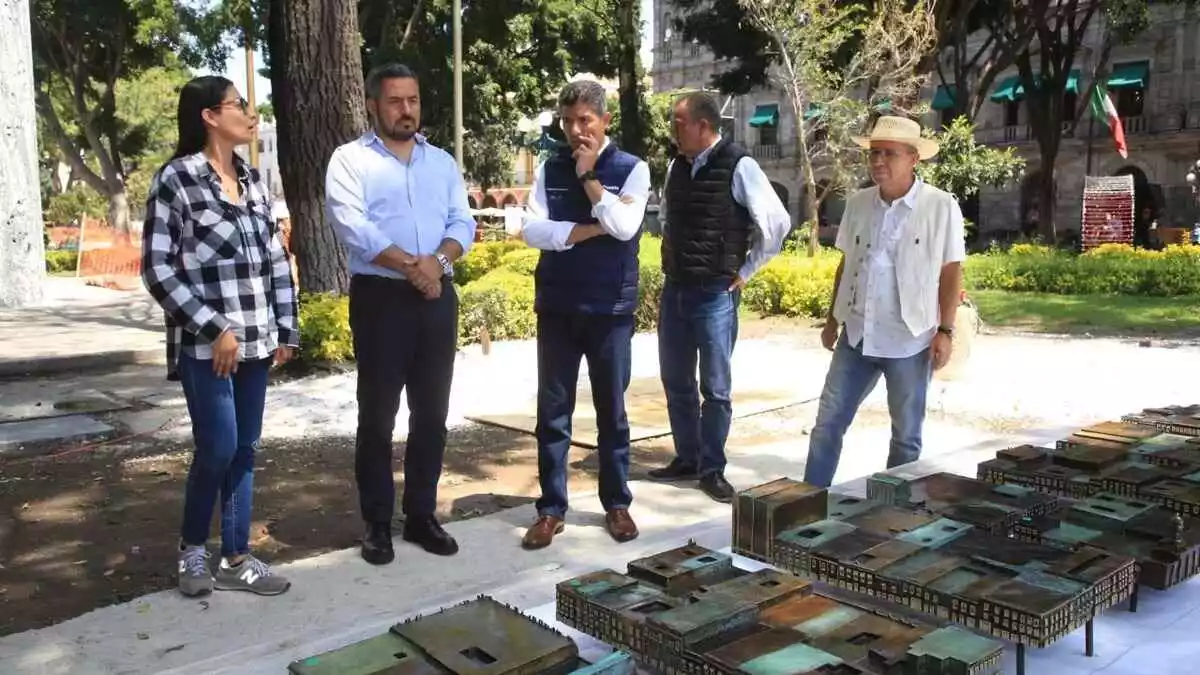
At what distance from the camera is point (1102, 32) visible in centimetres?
3322

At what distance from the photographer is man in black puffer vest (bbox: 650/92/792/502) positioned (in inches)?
184

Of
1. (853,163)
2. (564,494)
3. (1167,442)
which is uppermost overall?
(853,163)

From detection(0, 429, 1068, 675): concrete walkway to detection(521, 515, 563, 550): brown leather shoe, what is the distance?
0.04 metres

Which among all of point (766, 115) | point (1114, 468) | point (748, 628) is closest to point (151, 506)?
point (748, 628)

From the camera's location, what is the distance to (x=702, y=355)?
4770mm

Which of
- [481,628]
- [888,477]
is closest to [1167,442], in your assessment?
[888,477]

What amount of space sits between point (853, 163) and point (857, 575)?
15.0 metres

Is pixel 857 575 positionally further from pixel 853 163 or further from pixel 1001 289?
pixel 1001 289

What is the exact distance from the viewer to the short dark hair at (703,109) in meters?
4.66

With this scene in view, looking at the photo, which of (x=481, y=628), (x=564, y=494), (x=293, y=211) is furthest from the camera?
(x=293, y=211)

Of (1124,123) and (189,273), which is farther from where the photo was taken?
(1124,123)

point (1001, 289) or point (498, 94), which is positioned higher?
point (498, 94)

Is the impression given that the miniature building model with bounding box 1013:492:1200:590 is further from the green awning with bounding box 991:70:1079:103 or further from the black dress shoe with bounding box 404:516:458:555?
the green awning with bounding box 991:70:1079:103

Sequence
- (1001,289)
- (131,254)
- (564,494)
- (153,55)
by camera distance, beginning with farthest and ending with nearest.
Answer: (153,55) < (131,254) < (1001,289) < (564,494)
